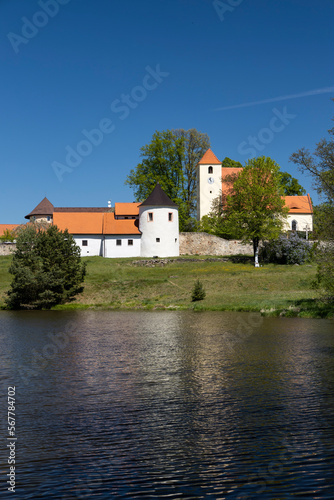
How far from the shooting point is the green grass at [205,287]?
38.1 m

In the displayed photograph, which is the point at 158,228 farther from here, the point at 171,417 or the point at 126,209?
the point at 171,417

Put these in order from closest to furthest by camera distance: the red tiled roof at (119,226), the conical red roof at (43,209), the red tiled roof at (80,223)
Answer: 1. the red tiled roof at (119,226)
2. the red tiled roof at (80,223)
3. the conical red roof at (43,209)

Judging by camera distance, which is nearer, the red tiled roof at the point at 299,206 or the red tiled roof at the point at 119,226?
the red tiled roof at the point at 119,226

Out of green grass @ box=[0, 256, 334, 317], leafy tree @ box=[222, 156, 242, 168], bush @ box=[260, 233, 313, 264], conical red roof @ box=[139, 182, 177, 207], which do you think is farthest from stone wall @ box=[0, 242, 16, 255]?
leafy tree @ box=[222, 156, 242, 168]

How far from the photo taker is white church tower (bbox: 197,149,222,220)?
7856cm

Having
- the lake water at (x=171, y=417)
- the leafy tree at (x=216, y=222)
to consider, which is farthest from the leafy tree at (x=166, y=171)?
the lake water at (x=171, y=417)

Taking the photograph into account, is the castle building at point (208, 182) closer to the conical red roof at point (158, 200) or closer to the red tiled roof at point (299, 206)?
the red tiled roof at point (299, 206)

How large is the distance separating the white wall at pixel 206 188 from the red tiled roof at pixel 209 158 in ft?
2.39

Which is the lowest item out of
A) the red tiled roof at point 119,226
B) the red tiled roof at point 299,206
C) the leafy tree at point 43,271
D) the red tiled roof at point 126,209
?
the leafy tree at point 43,271

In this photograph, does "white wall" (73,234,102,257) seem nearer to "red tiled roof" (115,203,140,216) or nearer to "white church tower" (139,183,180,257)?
"red tiled roof" (115,203,140,216)

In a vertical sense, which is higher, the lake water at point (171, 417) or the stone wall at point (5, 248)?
the stone wall at point (5, 248)

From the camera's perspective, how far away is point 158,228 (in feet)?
208

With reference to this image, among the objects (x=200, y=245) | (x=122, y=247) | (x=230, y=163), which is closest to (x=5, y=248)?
(x=122, y=247)

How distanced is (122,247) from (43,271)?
73.7ft
